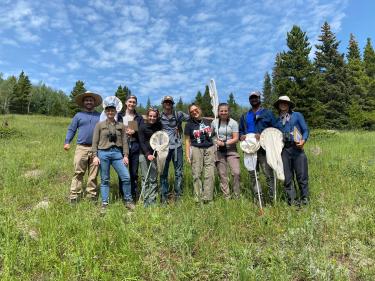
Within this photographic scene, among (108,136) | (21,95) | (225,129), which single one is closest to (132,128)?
(108,136)

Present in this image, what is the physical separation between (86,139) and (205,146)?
2.53 meters

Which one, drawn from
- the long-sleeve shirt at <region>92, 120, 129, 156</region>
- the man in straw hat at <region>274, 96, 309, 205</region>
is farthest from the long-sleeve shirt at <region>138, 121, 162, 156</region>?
the man in straw hat at <region>274, 96, 309, 205</region>

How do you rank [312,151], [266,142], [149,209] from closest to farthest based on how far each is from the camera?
1. [149,209]
2. [266,142]
3. [312,151]

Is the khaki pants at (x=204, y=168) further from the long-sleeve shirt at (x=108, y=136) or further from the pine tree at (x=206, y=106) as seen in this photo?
the pine tree at (x=206, y=106)

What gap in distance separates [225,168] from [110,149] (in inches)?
93.3

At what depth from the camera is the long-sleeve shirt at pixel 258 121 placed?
661cm

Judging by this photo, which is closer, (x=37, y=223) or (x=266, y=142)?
(x=37, y=223)

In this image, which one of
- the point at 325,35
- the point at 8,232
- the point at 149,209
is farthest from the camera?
the point at 325,35

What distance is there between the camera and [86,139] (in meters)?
7.06

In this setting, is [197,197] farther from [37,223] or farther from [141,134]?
[37,223]

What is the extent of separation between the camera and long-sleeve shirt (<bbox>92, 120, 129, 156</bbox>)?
6.50 m

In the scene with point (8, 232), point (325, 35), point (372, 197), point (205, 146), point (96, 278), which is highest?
point (325, 35)

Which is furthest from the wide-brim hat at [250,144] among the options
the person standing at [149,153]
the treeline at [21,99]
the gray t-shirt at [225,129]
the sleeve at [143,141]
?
the treeline at [21,99]

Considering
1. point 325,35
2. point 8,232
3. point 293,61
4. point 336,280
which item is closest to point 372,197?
point 336,280
